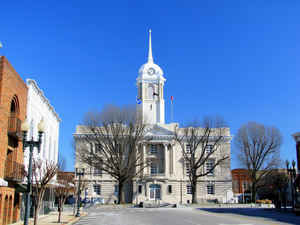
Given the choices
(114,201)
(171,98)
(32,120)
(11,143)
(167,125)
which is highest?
(171,98)

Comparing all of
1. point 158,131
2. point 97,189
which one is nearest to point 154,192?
point 97,189

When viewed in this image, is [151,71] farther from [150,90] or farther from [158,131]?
[158,131]

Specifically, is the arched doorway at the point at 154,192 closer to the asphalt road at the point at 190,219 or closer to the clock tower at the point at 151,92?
the clock tower at the point at 151,92

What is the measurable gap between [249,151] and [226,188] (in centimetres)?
1010

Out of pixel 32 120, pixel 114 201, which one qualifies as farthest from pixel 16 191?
pixel 114 201

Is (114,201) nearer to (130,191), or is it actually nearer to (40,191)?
(130,191)

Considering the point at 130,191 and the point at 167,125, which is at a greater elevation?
the point at 167,125

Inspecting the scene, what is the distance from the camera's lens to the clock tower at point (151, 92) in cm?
7325

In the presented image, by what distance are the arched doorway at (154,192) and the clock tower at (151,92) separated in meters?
13.1

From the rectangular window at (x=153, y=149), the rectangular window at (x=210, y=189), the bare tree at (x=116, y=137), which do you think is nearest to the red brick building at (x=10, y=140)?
the bare tree at (x=116, y=137)

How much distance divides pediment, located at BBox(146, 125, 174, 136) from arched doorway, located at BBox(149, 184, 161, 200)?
8.88 meters

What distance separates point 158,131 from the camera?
2645 inches

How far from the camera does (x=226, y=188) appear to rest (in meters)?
68.0

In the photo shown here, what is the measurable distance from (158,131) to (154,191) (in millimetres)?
10382
